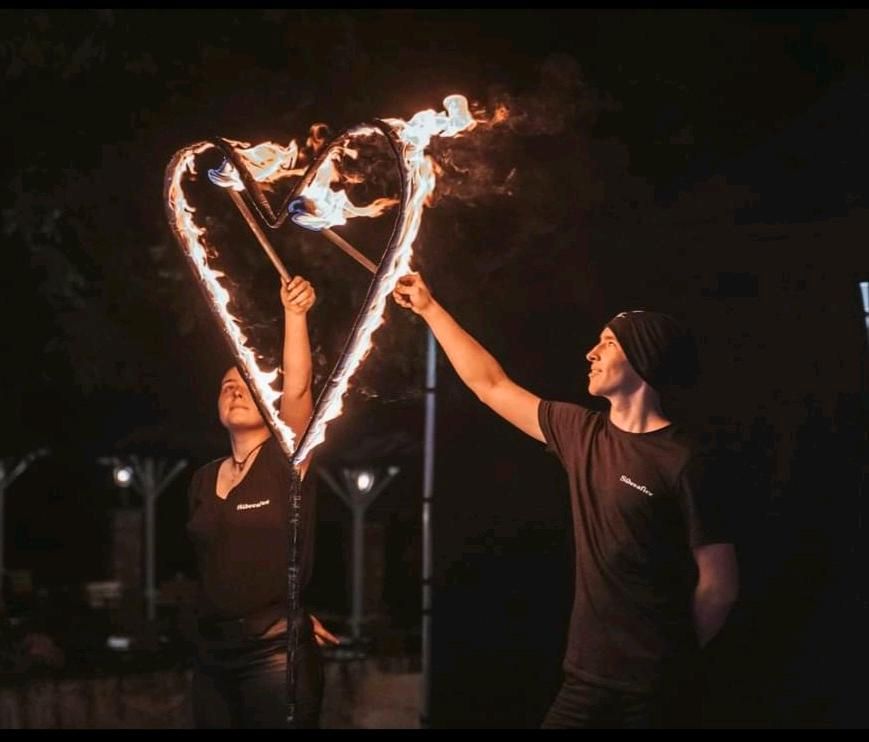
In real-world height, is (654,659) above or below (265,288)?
below

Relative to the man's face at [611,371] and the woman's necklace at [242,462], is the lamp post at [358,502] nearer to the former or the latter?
the woman's necklace at [242,462]

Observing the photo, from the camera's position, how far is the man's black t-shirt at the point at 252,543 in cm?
731

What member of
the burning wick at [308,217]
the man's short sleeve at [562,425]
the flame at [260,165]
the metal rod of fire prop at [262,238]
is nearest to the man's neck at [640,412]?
the man's short sleeve at [562,425]

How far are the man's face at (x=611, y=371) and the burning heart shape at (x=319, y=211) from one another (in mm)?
840

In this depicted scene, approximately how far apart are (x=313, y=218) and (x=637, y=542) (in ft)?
5.95

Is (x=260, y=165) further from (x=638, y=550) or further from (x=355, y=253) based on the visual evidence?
(x=638, y=550)

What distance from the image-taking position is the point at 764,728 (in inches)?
277

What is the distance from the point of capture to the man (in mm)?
6777

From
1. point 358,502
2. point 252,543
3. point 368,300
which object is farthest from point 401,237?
point 358,502

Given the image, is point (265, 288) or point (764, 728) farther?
point (265, 288)

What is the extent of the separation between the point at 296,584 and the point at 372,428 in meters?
7.47

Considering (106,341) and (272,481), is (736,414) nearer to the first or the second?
(272,481)

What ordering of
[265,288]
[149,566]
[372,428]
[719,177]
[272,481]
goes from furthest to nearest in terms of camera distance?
[149,566] < [372,428] < [265,288] < [719,177] < [272,481]

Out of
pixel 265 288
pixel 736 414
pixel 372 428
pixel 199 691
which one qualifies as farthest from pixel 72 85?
pixel 736 414
